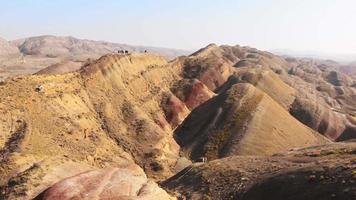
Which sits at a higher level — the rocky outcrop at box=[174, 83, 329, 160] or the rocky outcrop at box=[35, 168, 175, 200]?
the rocky outcrop at box=[35, 168, 175, 200]

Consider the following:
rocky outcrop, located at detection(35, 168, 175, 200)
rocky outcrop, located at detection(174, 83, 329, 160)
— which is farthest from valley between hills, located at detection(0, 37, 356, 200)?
rocky outcrop, located at detection(174, 83, 329, 160)

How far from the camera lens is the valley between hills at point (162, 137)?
3900cm

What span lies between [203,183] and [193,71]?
2745 inches

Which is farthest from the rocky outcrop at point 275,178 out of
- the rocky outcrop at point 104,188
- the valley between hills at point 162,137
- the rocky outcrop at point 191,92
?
the rocky outcrop at point 191,92

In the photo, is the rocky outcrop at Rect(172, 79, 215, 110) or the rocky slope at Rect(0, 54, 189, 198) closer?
the rocky slope at Rect(0, 54, 189, 198)

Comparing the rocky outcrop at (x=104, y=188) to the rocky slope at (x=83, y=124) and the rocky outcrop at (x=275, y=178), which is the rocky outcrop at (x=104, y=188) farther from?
the rocky outcrop at (x=275, y=178)

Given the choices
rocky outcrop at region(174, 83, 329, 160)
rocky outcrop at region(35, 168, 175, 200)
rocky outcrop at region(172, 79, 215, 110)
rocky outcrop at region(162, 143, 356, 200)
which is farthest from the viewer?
rocky outcrop at region(172, 79, 215, 110)

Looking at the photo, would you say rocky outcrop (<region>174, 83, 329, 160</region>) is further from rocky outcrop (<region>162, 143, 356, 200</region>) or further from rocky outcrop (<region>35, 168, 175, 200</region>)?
rocky outcrop (<region>35, 168, 175, 200</region>)

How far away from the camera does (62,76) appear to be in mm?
72000

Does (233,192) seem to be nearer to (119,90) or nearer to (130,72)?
(119,90)

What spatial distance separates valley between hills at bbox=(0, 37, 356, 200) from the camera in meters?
39.0

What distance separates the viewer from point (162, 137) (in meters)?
72.0

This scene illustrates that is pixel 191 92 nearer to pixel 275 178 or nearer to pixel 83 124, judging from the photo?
pixel 83 124

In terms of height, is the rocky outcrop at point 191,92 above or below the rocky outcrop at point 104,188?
below
